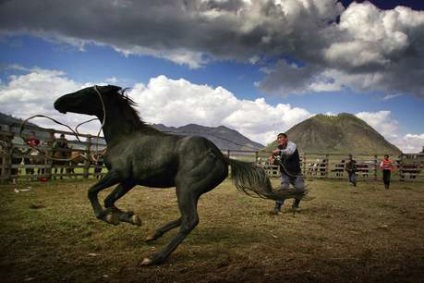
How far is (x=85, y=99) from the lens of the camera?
19.3ft

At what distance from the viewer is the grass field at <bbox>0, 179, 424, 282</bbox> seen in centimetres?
424

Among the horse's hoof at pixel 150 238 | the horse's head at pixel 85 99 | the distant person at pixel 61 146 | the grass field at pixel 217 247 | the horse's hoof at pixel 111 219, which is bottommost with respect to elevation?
the grass field at pixel 217 247

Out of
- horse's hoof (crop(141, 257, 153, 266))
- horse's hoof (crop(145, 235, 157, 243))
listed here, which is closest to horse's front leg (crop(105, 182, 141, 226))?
horse's hoof (crop(145, 235, 157, 243))

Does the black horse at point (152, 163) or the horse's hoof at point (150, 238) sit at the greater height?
the black horse at point (152, 163)

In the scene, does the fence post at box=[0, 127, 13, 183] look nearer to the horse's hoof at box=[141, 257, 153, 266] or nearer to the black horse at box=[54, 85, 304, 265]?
the black horse at box=[54, 85, 304, 265]

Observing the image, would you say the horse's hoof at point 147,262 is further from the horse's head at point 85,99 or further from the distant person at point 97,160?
the horse's head at point 85,99

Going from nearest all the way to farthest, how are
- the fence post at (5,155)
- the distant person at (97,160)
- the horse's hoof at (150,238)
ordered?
the horse's hoof at (150,238) < the distant person at (97,160) < the fence post at (5,155)

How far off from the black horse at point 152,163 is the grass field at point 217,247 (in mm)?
476

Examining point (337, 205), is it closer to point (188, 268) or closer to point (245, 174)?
point (245, 174)

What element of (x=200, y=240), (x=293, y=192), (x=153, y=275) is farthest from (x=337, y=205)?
(x=153, y=275)

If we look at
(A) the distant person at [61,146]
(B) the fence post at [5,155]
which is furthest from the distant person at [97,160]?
(B) the fence post at [5,155]

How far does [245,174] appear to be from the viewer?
19.4ft

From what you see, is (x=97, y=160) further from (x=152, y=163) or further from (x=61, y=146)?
(x=61, y=146)

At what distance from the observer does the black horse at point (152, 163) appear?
5.07m
